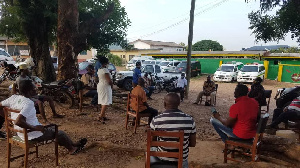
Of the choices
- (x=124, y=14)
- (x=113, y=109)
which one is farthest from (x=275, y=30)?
(x=124, y=14)

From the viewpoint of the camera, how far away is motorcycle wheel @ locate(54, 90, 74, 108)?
8406mm

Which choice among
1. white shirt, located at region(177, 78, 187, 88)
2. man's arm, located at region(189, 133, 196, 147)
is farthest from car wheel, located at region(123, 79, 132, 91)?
man's arm, located at region(189, 133, 196, 147)

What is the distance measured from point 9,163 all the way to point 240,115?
11.8ft

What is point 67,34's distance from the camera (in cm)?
884

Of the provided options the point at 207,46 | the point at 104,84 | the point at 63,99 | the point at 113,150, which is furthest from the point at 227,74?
the point at 207,46

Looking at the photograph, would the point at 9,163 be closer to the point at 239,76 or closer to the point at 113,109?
the point at 113,109

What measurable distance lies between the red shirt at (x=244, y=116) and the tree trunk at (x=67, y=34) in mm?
6614

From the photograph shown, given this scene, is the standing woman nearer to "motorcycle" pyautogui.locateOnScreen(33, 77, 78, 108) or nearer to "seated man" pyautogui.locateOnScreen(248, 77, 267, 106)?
"motorcycle" pyautogui.locateOnScreen(33, 77, 78, 108)

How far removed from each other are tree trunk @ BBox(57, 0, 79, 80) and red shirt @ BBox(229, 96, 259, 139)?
260 inches

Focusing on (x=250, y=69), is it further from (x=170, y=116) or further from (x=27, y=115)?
(x=27, y=115)

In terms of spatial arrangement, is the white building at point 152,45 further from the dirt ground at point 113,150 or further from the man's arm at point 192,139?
the man's arm at point 192,139

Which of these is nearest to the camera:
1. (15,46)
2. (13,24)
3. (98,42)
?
(13,24)

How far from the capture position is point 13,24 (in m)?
13.3

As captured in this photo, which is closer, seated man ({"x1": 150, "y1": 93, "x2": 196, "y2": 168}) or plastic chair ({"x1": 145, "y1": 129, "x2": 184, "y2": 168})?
plastic chair ({"x1": 145, "y1": 129, "x2": 184, "y2": 168})
